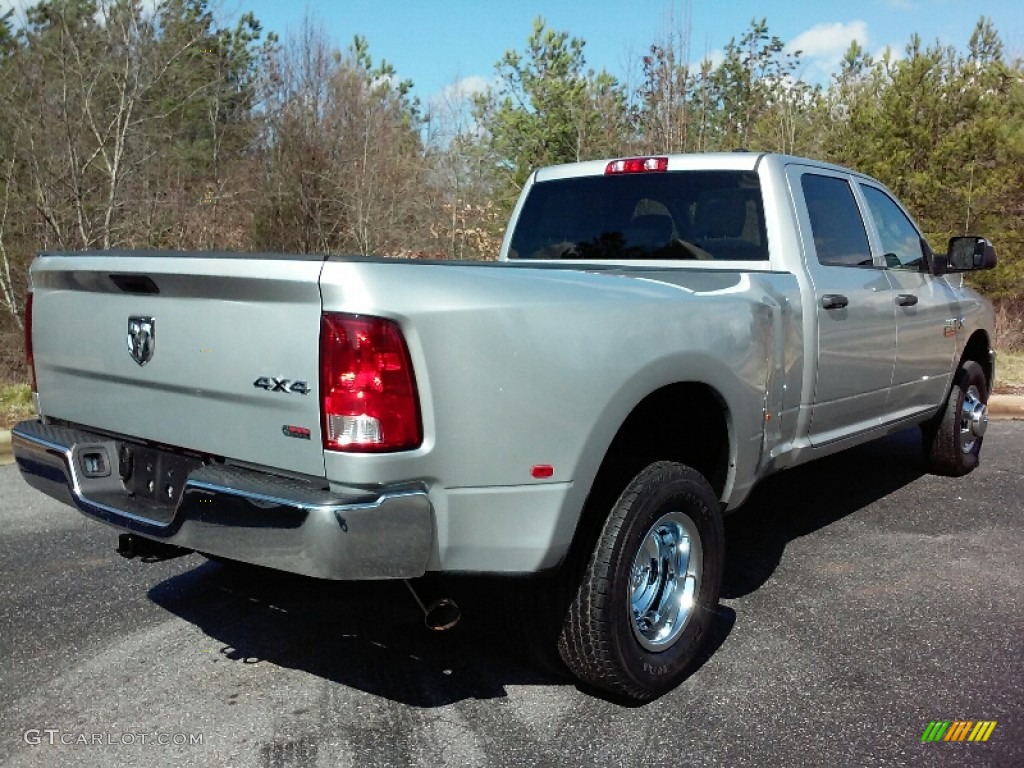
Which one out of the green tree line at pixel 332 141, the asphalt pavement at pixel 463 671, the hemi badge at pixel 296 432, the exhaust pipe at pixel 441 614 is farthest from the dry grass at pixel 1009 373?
the hemi badge at pixel 296 432

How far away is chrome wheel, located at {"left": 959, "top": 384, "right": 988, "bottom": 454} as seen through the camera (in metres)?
6.27

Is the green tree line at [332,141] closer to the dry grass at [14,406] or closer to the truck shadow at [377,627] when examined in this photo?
the dry grass at [14,406]

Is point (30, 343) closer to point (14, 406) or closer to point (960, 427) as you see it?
point (14, 406)

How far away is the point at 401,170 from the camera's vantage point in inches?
620

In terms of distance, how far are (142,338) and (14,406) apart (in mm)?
5447

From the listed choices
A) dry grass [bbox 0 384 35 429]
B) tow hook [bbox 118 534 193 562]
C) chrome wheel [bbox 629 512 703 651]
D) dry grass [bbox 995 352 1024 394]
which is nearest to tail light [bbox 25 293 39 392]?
tow hook [bbox 118 534 193 562]

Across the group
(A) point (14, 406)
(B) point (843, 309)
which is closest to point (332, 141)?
(A) point (14, 406)

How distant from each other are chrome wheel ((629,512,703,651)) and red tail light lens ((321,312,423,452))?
3.66ft

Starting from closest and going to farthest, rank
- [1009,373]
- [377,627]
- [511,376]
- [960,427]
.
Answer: [511,376] → [377,627] → [960,427] → [1009,373]

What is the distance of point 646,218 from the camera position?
4.70 meters

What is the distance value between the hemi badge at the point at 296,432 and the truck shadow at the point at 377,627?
0.71 m

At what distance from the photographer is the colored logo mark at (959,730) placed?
2900 millimetres

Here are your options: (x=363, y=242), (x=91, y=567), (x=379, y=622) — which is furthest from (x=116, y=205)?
(x=379, y=622)

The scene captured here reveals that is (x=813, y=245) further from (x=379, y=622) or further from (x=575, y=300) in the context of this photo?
(x=379, y=622)
